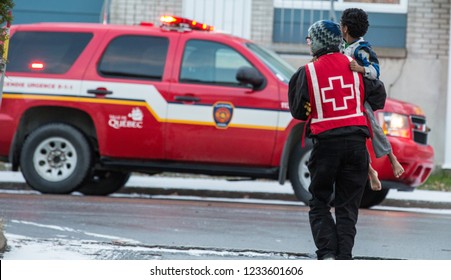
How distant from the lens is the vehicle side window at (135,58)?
13.2 m

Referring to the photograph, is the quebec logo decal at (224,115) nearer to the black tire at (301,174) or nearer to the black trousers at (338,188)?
the black tire at (301,174)

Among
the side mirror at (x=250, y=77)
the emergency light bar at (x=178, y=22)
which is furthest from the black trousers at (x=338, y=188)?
the emergency light bar at (x=178, y=22)

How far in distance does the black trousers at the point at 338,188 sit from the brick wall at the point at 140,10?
12.1m

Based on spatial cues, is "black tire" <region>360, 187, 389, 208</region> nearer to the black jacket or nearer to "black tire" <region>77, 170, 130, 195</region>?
"black tire" <region>77, 170, 130, 195</region>

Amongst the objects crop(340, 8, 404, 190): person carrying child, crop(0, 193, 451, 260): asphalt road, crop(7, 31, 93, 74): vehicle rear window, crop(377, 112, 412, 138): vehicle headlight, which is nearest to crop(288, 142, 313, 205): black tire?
crop(0, 193, 451, 260): asphalt road

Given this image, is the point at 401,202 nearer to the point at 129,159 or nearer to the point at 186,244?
the point at 129,159

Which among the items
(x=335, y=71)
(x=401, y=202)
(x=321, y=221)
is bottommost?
(x=401, y=202)

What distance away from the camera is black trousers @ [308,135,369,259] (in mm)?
6957

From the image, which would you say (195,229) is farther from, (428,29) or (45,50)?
(428,29)

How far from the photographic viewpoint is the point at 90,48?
1338 cm

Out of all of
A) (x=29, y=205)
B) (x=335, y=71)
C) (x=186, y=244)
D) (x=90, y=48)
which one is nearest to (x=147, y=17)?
(x=90, y=48)

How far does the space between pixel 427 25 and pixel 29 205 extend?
9.18 meters

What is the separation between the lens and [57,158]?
523 inches

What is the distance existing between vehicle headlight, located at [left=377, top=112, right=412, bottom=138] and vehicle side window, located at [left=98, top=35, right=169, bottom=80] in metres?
2.39
